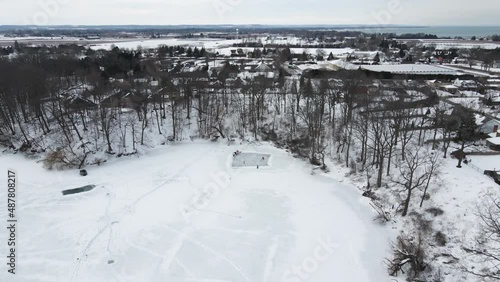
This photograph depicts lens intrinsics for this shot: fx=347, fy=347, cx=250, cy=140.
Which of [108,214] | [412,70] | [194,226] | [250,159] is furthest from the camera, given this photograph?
[412,70]

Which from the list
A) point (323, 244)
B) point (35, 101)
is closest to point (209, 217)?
point (323, 244)

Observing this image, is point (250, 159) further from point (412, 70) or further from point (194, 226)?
point (412, 70)

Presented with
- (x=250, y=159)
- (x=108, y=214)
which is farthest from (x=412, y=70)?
(x=108, y=214)

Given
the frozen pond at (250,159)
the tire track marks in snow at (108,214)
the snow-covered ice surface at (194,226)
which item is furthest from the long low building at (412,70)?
the tire track marks in snow at (108,214)

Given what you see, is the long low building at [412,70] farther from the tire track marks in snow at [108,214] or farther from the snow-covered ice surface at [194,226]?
the tire track marks in snow at [108,214]

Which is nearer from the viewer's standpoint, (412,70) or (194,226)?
(194,226)

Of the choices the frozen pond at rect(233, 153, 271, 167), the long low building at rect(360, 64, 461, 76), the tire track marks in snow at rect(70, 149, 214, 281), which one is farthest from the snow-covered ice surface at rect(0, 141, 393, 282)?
the long low building at rect(360, 64, 461, 76)

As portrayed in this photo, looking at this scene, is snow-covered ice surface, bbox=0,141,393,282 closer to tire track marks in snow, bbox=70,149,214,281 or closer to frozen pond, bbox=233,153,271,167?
tire track marks in snow, bbox=70,149,214,281
